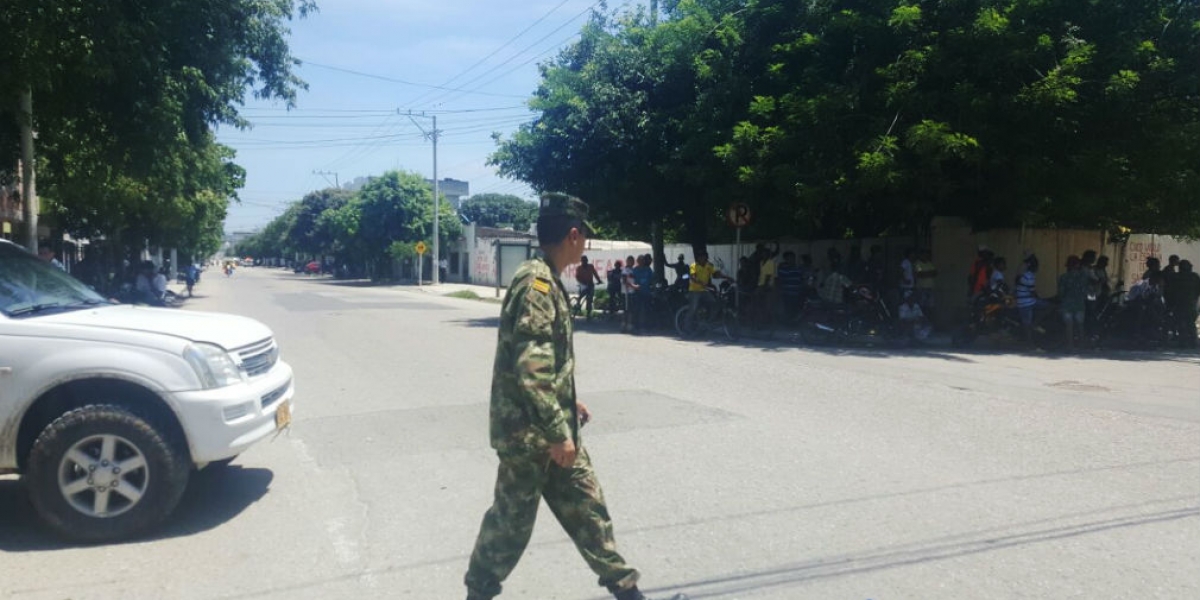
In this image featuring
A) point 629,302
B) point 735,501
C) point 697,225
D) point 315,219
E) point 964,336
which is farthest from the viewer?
point 315,219

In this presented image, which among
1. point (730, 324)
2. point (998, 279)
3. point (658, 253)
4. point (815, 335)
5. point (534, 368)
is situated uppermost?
point (658, 253)

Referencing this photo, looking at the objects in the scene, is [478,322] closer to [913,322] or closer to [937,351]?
[913,322]

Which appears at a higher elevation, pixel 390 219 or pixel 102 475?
pixel 390 219

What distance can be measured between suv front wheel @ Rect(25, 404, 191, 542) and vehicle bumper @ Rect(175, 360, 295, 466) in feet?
0.57

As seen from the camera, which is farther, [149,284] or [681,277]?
[149,284]

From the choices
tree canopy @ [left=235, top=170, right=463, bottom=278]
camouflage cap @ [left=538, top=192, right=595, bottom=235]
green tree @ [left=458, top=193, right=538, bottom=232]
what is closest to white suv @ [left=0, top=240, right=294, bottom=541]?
camouflage cap @ [left=538, top=192, right=595, bottom=235]

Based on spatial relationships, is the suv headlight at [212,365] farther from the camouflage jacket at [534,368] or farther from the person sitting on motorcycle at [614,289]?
the person sitting on motorcycle at [614,289]

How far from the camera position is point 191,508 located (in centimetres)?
586

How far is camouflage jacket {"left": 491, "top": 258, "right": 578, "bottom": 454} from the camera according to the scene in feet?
11.7

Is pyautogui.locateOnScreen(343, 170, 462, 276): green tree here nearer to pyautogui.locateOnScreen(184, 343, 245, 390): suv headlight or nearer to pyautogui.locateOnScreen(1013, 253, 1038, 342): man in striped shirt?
pyautogui.locateOnScreen(1013, 253, 1038, 342): man in striped shirt

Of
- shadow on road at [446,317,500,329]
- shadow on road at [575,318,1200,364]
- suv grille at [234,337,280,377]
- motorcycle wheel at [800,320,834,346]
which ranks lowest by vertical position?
shadow on road at [446,317,500,329]

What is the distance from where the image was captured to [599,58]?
20891 millimetres

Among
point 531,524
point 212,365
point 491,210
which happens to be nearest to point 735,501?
point 531,524

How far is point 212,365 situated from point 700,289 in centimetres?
1282
